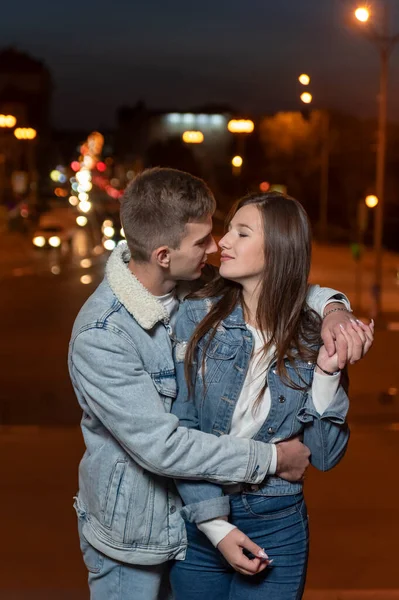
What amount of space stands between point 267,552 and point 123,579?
41 cm

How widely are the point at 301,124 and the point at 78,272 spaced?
3421 cm

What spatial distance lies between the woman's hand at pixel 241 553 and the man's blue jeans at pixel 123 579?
26 cm

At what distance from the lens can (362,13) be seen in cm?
1961

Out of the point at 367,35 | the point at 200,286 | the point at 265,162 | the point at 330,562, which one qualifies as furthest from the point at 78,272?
the point at 265,162

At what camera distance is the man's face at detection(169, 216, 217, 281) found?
8.84ft

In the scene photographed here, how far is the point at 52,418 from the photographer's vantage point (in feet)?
36.1

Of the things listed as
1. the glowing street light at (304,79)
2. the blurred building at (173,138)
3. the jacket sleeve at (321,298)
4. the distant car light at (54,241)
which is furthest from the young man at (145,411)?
the blurred building at (173,138)

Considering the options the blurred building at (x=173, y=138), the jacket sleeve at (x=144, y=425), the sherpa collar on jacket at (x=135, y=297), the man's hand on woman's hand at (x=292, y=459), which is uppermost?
the sherpa collar on jacket at (x=135, y=297)

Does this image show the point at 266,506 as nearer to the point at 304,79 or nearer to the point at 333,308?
the point at 333,308

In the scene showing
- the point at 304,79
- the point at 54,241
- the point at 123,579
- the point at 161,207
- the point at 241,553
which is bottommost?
the point at 54,241

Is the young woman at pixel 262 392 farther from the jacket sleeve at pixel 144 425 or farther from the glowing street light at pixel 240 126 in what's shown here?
the glowing street light at pixel 240 126

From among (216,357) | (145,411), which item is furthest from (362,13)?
(145,411)

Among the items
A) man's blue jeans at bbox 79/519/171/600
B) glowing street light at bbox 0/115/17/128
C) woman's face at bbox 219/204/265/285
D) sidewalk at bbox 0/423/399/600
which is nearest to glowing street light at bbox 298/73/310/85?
sidewalk at bbox 0/423/399/600

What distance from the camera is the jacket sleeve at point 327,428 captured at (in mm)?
2730
